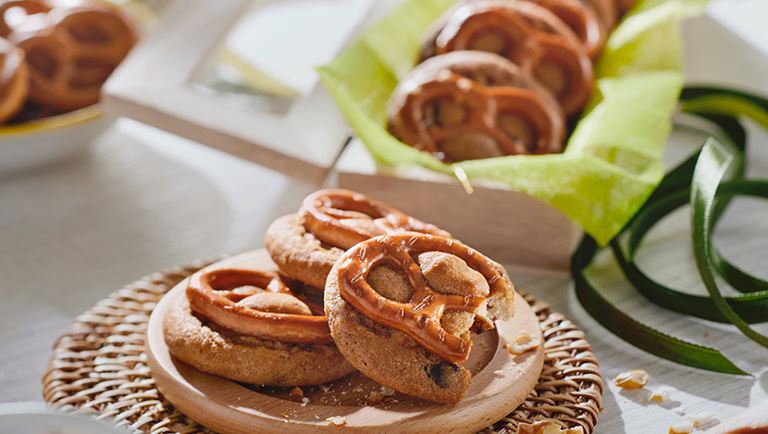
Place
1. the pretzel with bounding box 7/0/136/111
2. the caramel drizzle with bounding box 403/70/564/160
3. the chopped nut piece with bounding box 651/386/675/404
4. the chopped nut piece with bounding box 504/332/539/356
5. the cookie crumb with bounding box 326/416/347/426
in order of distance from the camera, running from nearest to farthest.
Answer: the cookie crumb with bounding box 326/416/347/426
the chopped nut piece with bounding box 504/332/539/356
the chopped nut piece with bounding box 651/386/675/404
the caramel drizzle with bounding box 403/70/564/160
the pretzel with bounding box 7/0/136/111

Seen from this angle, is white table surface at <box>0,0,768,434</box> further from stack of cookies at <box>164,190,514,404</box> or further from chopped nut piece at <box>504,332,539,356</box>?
stack of cookies at <box>164,190,514,404</box>

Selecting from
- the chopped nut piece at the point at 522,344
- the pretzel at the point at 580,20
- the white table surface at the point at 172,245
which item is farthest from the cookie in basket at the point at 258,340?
the pretzel at the point at 580,20

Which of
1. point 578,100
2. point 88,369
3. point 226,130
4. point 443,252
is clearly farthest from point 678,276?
point 88,369

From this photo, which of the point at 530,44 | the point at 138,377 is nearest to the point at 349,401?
the point at 138,377

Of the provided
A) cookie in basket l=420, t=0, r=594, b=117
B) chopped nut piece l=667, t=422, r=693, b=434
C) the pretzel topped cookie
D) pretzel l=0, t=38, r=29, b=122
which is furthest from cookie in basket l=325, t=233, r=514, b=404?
pretzel l=0, t=38, r=29, b=122

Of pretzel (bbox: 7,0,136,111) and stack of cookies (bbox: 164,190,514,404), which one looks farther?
pretzel (bbox: 7,0,136,111)

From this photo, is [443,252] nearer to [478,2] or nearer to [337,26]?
[478,2]
